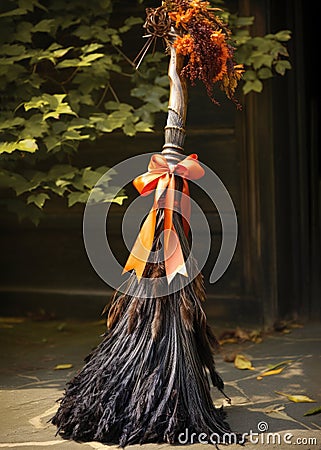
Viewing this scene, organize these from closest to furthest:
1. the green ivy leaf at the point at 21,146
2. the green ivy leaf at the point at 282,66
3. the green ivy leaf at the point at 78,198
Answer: the green ivy leaf at the point at 21,146, the green ivy leaf at the point at 78,198, the green ivy leaf at the point at 282,66

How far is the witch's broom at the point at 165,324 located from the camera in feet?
9.66

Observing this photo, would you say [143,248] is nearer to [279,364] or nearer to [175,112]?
[175,112]

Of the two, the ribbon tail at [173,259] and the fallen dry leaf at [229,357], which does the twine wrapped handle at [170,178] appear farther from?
the fallen dry leaf at [229,357]

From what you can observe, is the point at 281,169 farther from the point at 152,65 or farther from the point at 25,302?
the point at 25,302

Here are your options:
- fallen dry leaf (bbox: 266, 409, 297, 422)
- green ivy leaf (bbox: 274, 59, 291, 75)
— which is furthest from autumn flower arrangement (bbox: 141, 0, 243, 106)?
green ivy leaf (bbox: 274, 59, 291, 75)

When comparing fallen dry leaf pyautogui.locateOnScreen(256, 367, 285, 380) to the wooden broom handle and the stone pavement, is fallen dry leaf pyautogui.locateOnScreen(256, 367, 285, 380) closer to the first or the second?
the stone pavement

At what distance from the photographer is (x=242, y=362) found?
13.8ft

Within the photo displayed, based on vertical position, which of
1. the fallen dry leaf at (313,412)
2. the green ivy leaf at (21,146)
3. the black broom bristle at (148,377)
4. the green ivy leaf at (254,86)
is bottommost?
the fallen dry leaf at (313,412)

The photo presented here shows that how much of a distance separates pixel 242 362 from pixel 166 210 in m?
1.42

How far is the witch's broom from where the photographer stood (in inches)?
116

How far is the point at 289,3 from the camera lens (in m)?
5.23

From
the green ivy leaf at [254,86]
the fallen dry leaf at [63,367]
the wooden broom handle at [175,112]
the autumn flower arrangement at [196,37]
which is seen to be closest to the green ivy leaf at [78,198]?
the fallen dry leaf at [63,367]

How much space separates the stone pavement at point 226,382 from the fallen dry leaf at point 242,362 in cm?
3

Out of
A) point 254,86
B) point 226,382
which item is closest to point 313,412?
point 226,382
